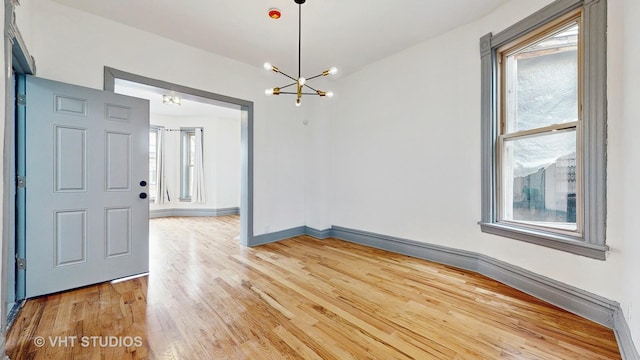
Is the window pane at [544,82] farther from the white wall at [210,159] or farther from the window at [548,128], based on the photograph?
the white wall at [210,159]

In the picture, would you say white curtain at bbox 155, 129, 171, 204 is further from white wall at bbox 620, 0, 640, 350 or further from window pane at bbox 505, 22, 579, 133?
white wall at bbox 620, 0, 640, 350

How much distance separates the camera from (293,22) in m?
2.97

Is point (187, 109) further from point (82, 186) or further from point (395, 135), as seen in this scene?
point (395, 135)

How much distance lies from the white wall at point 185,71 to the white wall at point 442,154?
0.53m

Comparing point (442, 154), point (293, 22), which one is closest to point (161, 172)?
point (293, 22)

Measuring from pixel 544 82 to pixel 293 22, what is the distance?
2680mm

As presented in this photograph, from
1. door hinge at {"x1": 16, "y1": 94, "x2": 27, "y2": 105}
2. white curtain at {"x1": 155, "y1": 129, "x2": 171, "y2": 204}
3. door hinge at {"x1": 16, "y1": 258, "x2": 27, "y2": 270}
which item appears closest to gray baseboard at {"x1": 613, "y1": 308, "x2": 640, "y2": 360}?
door hinge at {"x1": 16, "y1": 258, "x2": 27, "y2": 270}

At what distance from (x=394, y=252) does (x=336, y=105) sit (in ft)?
9.02

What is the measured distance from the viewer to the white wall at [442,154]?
1797 mm

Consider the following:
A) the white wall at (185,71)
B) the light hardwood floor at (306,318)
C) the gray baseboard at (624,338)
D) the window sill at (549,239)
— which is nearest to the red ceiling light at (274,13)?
the white wall at (185,71)

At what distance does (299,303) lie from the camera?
2.31 m

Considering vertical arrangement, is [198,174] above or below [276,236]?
above

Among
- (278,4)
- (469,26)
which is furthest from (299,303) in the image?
(469,26)

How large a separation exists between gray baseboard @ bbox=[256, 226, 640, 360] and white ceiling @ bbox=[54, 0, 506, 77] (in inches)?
109
